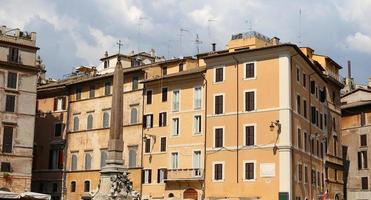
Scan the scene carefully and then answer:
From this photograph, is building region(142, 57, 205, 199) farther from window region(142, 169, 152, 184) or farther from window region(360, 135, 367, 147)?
window region(360, 135, 367, 147)

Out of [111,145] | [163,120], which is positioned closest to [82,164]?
[163,120]

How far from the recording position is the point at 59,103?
6016cm

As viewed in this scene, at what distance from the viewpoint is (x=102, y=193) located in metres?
26.0

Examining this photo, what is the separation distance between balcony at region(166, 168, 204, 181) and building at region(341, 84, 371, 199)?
1879cm

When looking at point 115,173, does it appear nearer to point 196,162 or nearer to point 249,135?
point 249,135

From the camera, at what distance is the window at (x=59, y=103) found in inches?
2352

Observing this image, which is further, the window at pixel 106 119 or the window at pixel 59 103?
the window at pixel 59 103

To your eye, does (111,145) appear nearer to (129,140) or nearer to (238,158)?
(238,158)

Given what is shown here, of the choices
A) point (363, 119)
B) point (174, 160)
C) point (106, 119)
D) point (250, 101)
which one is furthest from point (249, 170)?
point (363, 119)

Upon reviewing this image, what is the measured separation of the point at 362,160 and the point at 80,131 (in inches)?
1050

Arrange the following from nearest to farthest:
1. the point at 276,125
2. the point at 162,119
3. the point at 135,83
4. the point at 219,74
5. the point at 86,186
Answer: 1. the point at 276,125
2. the point at 219,74
3. the point at 162,119
4. the point at 135,83
5. the point at 86,186

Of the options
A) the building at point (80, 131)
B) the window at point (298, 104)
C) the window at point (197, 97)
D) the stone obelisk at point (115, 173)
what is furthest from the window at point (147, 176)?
the stone obelisk at point (115, 173)

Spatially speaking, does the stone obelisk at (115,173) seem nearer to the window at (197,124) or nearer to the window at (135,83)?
the window at (197,124)

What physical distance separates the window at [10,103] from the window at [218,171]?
1860 cm
